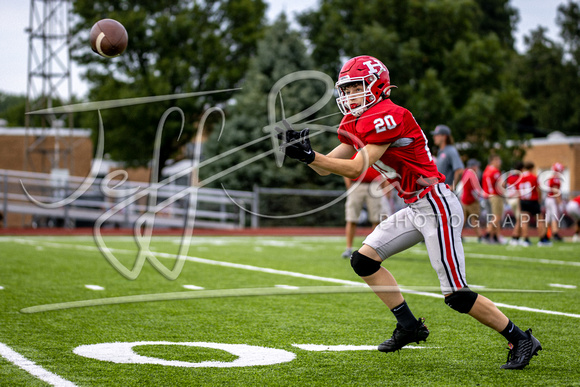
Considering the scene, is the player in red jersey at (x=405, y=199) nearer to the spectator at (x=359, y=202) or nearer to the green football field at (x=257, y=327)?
the green football field at (x=257, y=327)

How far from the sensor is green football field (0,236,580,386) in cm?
367

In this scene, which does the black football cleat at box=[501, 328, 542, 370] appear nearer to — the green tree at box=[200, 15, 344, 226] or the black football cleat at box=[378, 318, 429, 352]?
the black football cleat at box=[378, 318, 429, 352]

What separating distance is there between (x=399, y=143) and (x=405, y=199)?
1.25 feet

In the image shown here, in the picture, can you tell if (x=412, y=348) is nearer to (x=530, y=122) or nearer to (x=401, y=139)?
(x=401, y=139)

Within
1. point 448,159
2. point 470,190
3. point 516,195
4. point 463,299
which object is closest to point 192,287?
point 463,299

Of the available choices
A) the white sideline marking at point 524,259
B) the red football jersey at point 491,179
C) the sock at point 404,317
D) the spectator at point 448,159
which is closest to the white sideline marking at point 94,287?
the sock at point 404,317

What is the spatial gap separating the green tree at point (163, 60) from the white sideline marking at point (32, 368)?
86.4 ft

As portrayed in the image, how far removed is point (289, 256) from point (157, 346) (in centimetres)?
719

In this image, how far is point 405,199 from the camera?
14.3ft

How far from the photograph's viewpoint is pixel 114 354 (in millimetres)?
4082

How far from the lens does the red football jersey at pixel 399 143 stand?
402 centimetres

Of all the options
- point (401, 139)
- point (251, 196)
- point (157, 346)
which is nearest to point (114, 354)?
point (157, 346)

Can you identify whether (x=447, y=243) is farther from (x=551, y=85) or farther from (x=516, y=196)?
(x=551, y=85)

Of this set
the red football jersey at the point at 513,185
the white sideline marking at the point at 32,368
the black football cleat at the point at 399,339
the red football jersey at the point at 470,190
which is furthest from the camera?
the red football jersey at the point at 513,185
